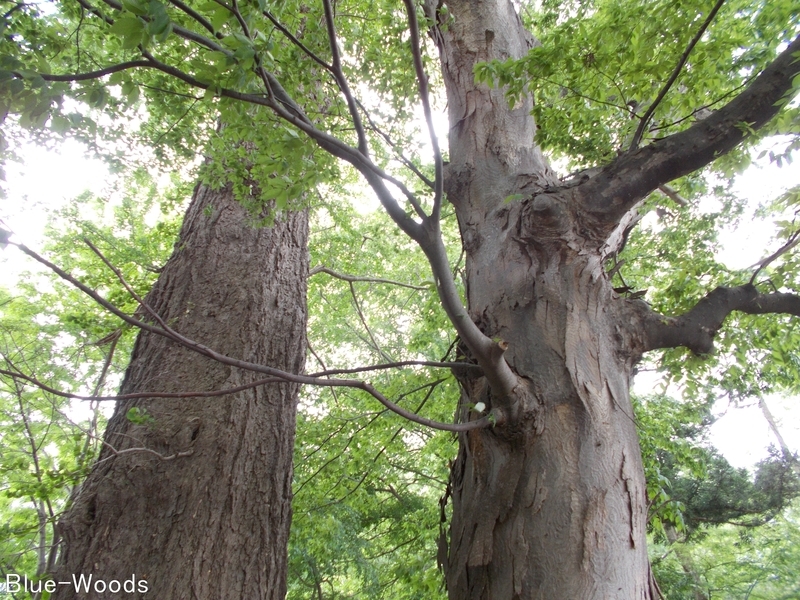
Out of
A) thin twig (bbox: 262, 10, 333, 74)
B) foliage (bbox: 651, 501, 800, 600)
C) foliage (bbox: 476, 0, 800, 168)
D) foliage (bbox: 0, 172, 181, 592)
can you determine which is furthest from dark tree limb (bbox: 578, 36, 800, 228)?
foliage (bbox: 651, 501, 800, 600)

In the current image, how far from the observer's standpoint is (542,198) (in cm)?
217

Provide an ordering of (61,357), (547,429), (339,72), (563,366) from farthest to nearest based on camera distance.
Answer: (61,357), (563,366), (547,429), (339,72)

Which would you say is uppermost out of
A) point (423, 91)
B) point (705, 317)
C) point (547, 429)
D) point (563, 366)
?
point (423, 91)

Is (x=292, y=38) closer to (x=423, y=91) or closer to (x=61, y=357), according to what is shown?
(x=423, y=91)

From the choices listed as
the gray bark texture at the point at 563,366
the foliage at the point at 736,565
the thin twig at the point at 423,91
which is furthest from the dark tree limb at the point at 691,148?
the foliage at the point at 736,565

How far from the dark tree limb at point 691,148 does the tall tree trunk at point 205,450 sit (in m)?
2.20

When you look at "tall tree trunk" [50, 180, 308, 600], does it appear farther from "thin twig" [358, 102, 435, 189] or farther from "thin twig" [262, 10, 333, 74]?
"thin twig" [262, 10, 333, 74]

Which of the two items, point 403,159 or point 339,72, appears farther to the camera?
point 403,159

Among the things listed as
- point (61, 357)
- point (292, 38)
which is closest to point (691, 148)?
point (292, 38)

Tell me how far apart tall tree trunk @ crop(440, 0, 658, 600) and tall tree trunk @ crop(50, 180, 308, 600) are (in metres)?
1.22

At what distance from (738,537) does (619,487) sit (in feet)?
35.1

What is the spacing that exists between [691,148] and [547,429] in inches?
50.5

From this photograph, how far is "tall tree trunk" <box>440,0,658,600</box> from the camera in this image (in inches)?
62.6

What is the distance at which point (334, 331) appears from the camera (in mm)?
9055
